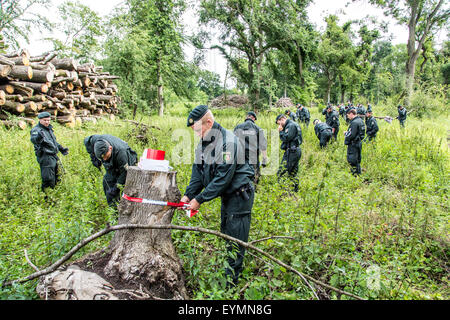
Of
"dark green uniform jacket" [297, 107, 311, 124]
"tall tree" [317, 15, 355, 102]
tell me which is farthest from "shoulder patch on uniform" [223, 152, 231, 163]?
"tall tree" [317, 15, 355, 102]

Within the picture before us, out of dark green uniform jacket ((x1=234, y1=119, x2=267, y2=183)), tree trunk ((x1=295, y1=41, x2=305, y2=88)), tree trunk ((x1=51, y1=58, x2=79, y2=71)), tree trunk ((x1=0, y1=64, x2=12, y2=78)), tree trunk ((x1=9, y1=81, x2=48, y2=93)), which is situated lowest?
dark green uniform jacket ((x1=234, y1=119, x2=267, y2=183))

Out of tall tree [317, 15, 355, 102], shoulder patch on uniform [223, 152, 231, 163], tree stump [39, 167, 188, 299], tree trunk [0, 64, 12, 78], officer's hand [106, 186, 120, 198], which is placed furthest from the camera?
tall tree [317, 15, 355, 102]

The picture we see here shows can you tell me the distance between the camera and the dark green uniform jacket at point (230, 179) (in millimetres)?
2346

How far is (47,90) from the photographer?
899cm

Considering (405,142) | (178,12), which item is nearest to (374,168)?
(405,142)

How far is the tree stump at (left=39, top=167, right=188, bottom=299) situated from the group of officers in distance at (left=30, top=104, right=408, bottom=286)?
36 cm

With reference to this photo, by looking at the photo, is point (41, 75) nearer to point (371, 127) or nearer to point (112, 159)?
point (112, 159)

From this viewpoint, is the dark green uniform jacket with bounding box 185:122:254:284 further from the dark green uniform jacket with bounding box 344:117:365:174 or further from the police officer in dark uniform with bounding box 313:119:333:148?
the police officer in dark uniform with bounding box 313:119:333:148

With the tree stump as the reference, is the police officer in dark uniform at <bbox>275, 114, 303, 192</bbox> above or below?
above

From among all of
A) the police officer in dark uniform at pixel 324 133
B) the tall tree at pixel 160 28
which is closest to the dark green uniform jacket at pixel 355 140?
the police officer in dark uniform at pixel 324 133

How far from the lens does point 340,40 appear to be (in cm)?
2891

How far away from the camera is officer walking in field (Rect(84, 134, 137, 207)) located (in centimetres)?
363

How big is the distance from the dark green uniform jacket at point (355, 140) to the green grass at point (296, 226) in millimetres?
352
